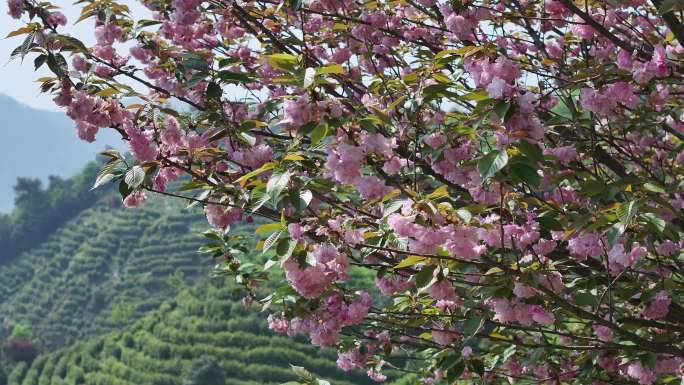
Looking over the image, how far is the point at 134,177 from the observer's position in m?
2.16

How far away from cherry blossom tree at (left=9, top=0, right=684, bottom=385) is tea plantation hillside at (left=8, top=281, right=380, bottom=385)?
26.0m

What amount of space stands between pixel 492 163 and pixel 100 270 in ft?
213

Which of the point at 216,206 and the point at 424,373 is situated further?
the point at 424,373

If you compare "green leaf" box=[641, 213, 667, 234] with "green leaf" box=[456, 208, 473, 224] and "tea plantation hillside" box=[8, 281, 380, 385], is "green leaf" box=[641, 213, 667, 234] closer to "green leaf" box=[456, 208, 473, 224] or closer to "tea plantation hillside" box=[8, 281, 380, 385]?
"green leaf" box=[456, 208, 473, 224]

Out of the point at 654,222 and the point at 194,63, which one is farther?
the point at 194,63

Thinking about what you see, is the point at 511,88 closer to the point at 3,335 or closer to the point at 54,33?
the point at 54,33

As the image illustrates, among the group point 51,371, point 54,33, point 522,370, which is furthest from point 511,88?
point 51,371

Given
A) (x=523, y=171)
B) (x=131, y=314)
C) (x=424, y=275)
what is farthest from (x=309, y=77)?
(x=131, y=314)

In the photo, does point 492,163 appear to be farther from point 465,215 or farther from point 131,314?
point 131,314

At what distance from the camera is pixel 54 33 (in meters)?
2.46

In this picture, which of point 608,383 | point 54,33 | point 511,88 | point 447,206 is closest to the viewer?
point 511,88

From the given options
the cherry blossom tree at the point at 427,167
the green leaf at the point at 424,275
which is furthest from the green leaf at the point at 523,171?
the green leaf at the point at 424,275

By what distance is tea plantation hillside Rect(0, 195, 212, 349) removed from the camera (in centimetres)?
5491

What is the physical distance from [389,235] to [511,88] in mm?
719
